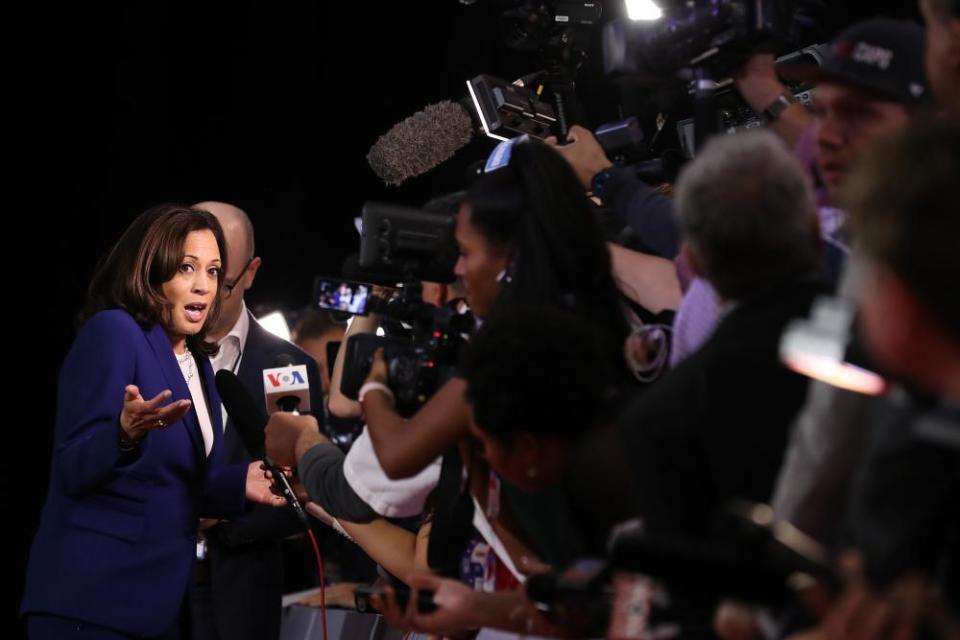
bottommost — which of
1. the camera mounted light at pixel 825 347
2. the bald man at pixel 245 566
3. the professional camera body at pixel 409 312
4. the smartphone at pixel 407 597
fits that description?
the bald man at pixel 245 566

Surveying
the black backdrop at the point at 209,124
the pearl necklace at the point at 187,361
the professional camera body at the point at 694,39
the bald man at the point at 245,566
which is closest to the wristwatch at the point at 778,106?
the professional camera body at the point at 694,39

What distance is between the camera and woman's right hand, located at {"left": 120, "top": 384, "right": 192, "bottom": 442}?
253 cm

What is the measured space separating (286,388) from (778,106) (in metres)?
1.12

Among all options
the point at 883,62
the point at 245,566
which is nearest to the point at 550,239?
the point at 883,62

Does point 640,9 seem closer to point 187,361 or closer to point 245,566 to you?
point 187,361

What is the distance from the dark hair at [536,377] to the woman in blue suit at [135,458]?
1.15 m

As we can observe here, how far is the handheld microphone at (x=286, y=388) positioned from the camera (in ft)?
8.02

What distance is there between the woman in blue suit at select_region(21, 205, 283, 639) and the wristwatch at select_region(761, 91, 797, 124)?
1.33m

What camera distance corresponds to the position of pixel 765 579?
96cm

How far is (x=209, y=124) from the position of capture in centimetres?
477

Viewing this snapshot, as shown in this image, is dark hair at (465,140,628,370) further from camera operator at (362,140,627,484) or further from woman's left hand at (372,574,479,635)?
woman's left hand at (372,574,479,635)

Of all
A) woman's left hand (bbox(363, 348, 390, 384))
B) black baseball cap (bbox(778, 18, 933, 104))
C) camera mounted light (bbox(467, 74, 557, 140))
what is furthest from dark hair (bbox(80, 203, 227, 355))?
black baseball cap (bbox(778, 18, 933, 104))

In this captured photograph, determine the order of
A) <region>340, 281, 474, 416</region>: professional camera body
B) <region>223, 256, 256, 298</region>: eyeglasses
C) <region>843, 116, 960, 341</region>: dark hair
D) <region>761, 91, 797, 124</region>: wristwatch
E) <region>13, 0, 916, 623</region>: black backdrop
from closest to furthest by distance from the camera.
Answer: <region>843, 116, 960, 341</region>: dark hair → <region>340, 281, 474, 416</region>: professional camera body → <region>761, 91, 797, 124</region>: wristwatch → <region>223, 256, 256, 298</region>: eyeglasses → <region>13, 0, 916, 623</region>: black backdrop

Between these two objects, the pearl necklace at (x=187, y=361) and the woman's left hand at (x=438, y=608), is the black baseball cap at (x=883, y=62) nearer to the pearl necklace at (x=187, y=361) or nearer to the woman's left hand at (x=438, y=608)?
the woman's left hand at (x=438, y=608)
